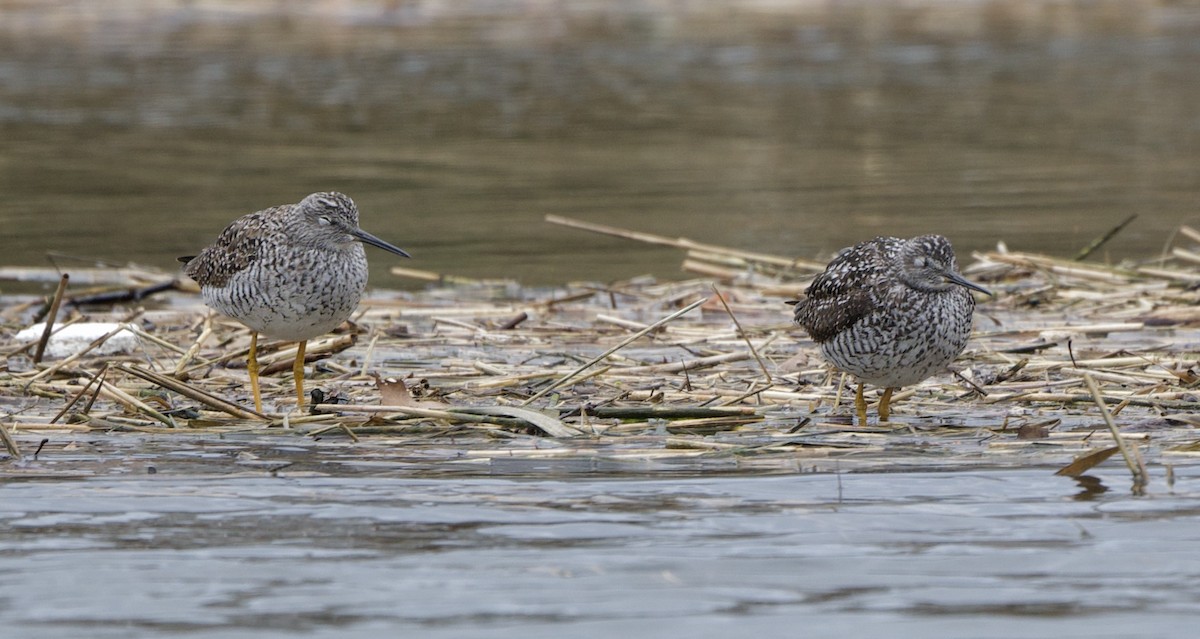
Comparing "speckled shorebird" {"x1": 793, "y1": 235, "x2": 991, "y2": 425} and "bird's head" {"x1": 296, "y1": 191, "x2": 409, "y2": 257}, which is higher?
"bird's head" {"x1": 296, "y1": 191, "x2": 409, "y2": 257}

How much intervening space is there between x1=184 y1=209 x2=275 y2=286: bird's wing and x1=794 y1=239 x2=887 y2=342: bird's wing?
2905 mm

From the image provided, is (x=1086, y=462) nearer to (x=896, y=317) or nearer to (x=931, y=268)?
(x=896, y=317)

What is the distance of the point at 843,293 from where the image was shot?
28.5 ft

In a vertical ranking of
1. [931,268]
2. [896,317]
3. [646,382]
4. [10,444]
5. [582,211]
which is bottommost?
[582,211]

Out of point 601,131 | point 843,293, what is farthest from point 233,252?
point 601,131

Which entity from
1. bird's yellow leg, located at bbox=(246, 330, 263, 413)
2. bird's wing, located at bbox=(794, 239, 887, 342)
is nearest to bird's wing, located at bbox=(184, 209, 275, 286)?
bird's yellow leg, located at bbox=(246, 330, 263, 413)

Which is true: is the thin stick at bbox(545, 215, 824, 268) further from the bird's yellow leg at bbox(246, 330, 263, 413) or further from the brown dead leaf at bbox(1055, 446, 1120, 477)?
the brown dead leaf at bbox(1055, 446, 1120, 477)

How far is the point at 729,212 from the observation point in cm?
1719

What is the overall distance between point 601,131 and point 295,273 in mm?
15403

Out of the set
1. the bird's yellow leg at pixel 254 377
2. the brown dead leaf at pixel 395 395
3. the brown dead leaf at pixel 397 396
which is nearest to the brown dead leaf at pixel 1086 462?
the brown dead leaf at pixel 397 396

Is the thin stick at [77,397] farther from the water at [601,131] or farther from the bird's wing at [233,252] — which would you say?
the water at [601,131]

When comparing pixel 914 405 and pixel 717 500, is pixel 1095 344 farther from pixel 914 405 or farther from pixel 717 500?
pixel 717 500

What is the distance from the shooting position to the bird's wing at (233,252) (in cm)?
908

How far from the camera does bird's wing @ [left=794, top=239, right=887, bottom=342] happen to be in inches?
332
